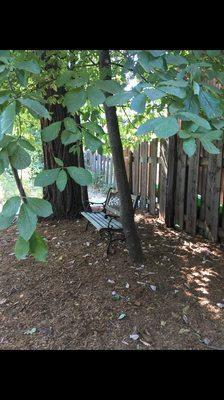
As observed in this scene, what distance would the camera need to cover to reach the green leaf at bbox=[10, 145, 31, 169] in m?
1.07

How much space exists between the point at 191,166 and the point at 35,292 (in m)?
3.03

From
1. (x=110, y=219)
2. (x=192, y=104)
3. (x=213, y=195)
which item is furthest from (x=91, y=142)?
(x=213, y=195)

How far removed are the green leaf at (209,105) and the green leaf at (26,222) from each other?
2.03 feet

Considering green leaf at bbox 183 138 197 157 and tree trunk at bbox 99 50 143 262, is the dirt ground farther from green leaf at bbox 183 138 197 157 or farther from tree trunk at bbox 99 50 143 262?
green leaf at bbox 183 138 197 157

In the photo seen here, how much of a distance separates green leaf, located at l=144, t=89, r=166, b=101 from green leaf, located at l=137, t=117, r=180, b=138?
117 millimetres

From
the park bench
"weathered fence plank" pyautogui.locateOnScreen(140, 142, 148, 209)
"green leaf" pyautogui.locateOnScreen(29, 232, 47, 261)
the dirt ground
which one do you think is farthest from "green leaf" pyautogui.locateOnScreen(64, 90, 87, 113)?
"weathered fence plank" pyautogui.locateOnScreen(140, 142, 148, 209)

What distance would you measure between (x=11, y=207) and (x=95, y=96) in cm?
49

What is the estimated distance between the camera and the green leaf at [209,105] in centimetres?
107

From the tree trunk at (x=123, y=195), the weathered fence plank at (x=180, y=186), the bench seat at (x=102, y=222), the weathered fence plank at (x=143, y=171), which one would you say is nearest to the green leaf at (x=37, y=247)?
the tree trunk at (x=123, y=195)
